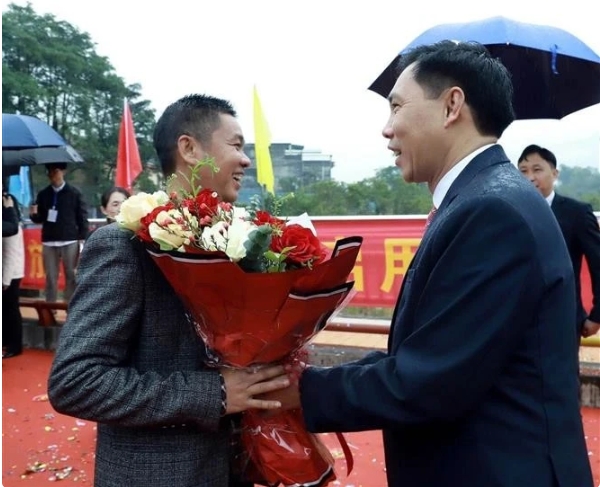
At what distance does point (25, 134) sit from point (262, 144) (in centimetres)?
267

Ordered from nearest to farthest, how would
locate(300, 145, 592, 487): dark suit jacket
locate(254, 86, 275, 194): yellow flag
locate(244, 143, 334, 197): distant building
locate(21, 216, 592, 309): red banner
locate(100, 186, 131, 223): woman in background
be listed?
locate(300, 145, 592, 487): dark suit jacket < locate(100, 186, 131, 223): woman in background < locate(21, 216, 592, 309): red banner < locate(254, 86, 275, 194): yellow flag < locate(244, 143, 334, 197): distant building

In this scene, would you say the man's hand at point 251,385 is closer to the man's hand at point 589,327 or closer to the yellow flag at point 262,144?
the man's hand at point 589,327

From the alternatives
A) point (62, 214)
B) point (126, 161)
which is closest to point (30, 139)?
point (62, 214)

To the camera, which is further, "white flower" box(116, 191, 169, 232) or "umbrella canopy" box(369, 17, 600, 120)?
"umbrella canopy" box(369, 17, 600, 120)

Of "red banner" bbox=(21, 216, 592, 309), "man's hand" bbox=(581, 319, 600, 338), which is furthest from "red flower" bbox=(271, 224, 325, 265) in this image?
"red banner" bbox=(21, 216, 592, 309)

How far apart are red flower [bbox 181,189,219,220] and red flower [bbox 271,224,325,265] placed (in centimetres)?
15

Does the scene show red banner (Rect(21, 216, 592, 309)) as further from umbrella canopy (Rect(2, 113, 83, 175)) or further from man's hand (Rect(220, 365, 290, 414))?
man's hand (Rect(220, 365, 290, 414))

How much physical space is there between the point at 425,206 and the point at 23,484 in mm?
5630

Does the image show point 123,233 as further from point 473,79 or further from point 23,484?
point 23,484

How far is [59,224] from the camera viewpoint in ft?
21.9

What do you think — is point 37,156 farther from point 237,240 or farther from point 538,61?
point 237,240

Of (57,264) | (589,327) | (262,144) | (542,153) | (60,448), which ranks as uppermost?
(262,144)

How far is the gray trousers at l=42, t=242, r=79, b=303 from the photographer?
6793 millimetres

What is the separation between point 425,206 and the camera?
762 cm
